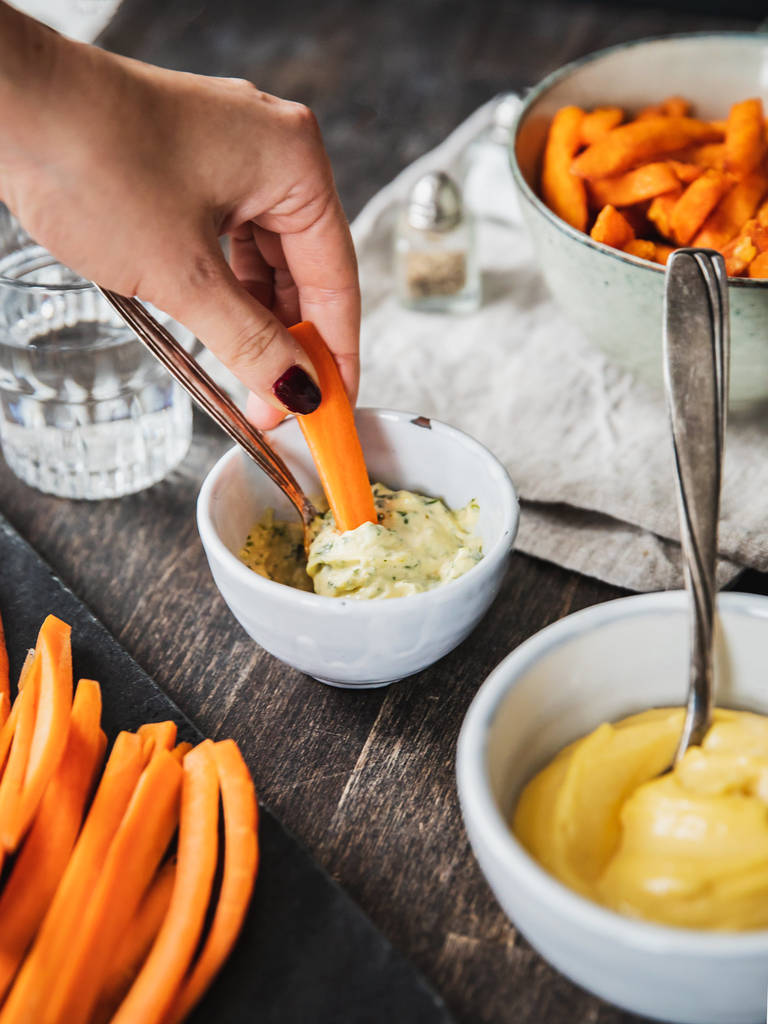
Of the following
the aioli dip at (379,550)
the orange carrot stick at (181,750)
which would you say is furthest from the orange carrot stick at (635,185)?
the orange carrot stick at (181,750)

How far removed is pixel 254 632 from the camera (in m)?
1.13

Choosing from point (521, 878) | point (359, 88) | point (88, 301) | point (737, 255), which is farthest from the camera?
point (359, 88)

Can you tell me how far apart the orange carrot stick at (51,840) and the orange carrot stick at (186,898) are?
10 cm

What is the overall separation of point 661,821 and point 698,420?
0.39 metres

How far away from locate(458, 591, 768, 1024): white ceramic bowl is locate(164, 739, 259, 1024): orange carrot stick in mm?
216

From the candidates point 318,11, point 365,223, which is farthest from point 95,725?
point 318,11

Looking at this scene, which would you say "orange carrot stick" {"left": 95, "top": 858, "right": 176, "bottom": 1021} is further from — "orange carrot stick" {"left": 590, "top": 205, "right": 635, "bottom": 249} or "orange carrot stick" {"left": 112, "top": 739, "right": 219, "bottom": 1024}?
"orange carrot stick" {"left": 590, "top": 205, "right": 635, "bottom": 249}

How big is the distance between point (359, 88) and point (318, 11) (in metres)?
0.53

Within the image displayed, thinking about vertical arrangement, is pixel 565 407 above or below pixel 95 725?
below

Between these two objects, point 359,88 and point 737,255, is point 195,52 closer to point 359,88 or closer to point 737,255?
point 359,88

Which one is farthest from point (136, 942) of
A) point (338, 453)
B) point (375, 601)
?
point (338, 453)

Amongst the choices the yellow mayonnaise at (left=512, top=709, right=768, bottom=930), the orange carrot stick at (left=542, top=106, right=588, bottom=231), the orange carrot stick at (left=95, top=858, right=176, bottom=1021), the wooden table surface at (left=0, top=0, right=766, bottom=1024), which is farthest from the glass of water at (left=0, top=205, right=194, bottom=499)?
the yellow mayonnaise at (left=512, top=709, right=768, bottom=930)

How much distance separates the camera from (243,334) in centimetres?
110

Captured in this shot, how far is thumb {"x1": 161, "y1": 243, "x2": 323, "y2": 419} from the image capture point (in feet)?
3.48
